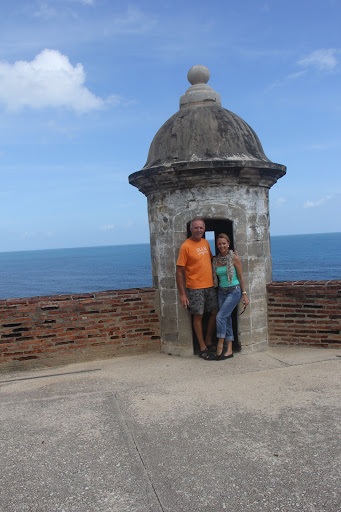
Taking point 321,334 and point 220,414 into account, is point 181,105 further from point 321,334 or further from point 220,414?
point 220,414

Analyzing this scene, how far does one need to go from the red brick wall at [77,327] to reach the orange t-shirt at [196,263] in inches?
27.9

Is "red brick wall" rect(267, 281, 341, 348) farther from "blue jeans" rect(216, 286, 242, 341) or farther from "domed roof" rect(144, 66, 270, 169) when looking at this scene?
"domed roof" rect(144, 66, 270, 169)

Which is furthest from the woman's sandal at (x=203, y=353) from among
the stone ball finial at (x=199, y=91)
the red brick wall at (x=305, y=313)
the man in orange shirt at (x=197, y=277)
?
the stone ball finial at (x=199, y=91)

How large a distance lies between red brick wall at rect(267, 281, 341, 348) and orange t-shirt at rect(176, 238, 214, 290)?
3.39 feet

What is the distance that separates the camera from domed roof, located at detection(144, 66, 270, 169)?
5.96 metres

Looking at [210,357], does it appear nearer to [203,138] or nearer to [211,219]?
[211,219]

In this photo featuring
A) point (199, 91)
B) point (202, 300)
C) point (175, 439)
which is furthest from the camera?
point (199, 91)

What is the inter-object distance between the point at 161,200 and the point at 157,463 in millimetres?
3740

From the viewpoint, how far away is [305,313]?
19.9 feet

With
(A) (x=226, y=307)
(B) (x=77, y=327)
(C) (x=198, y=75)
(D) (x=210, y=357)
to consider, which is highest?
(C) (x=198, y=75)

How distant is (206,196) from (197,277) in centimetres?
108

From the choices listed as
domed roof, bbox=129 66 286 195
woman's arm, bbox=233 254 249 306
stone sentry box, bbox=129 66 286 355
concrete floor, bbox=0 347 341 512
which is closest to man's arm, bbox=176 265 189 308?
stone sentry box, bbox=129 66 286 355

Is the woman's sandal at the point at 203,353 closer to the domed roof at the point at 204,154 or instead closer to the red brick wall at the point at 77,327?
the red brick wall at the point at 77,327

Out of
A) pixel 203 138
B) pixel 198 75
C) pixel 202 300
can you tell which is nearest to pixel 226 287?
pixel 202 300
